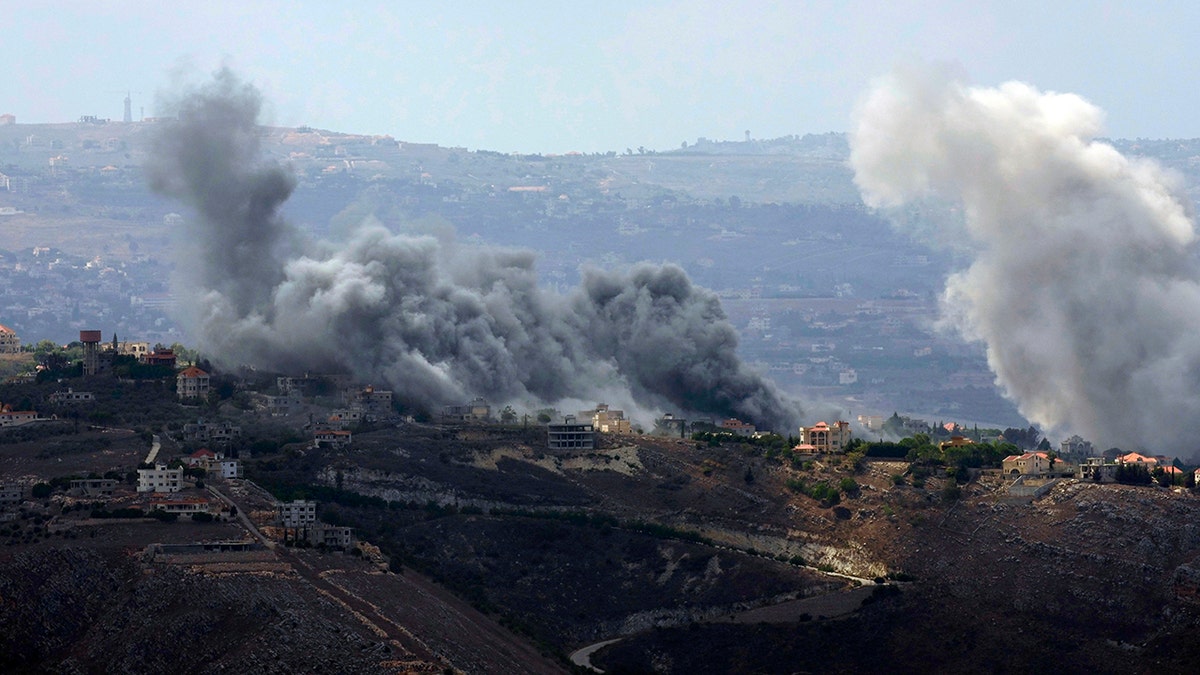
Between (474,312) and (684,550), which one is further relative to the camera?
(474,312)

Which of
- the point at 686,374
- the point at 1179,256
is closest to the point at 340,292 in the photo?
the point at 686,374

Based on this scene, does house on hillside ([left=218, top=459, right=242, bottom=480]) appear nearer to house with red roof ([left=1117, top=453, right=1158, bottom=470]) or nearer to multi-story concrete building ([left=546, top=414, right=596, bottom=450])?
multi-story concrete building ([left=546, top=414, right=596, bottom=450])

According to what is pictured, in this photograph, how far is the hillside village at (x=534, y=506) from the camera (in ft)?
271

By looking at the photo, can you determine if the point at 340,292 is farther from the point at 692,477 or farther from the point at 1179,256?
the point at 1179,256

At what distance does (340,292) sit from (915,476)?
30650 mm

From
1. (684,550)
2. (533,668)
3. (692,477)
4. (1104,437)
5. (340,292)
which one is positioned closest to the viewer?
(533,668)

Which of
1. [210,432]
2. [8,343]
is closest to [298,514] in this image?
[210,432]

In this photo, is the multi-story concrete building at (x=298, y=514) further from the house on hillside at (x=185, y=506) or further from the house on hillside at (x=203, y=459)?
the house on hillside at (x=203, y=459)

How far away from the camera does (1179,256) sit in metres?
110

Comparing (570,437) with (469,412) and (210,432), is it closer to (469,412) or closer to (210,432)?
(469,412)

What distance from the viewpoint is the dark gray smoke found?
114000 mm

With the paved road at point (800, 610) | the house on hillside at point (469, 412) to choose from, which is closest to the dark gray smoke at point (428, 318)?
the house on hillside at point (469, 412)

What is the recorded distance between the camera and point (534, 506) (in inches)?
3777

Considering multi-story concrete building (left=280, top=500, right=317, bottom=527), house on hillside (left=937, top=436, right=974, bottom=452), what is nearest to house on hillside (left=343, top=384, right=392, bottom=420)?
multi-story concrete building (left=280, top=500, right=317, bottom=527)
